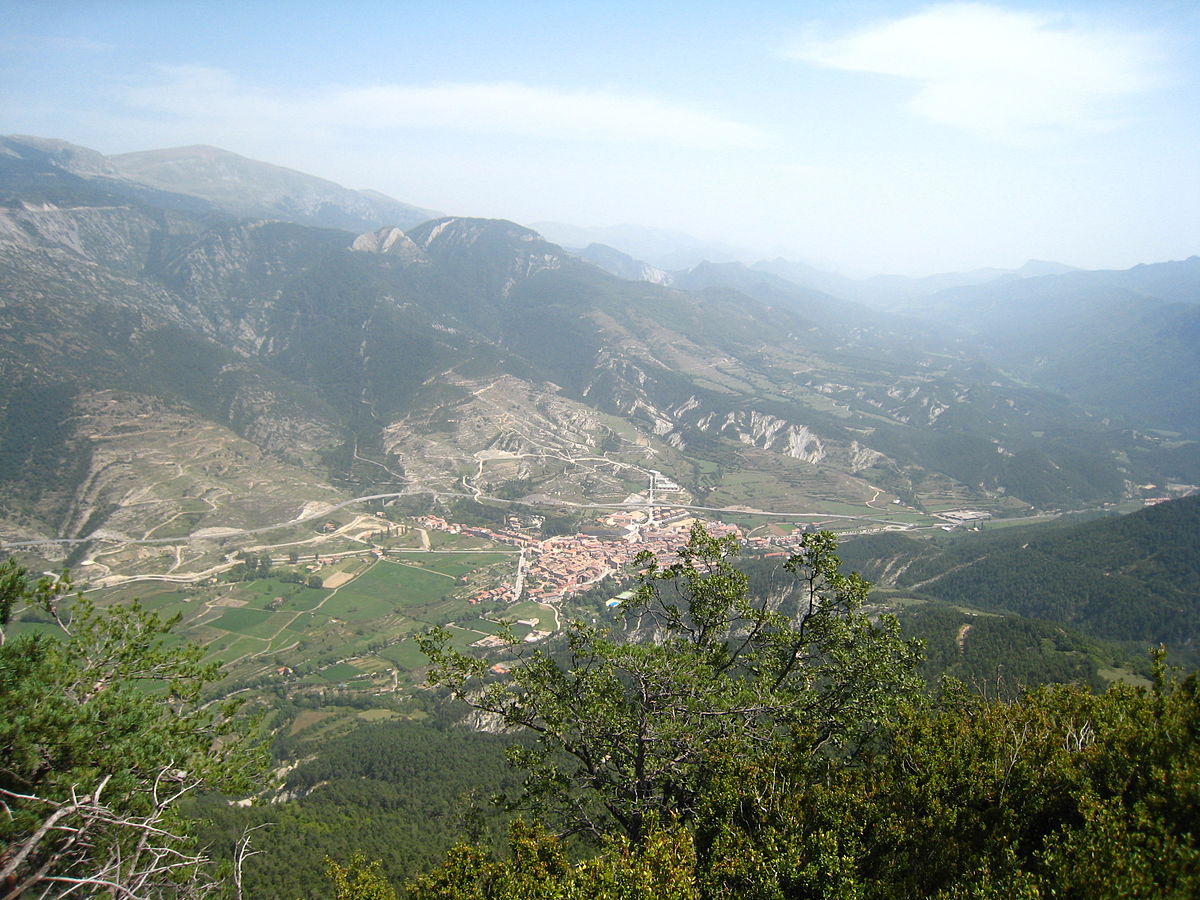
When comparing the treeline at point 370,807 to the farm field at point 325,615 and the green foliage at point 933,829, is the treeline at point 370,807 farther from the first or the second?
the green foliage at point 933,829

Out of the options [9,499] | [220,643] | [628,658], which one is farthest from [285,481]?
[628,658]

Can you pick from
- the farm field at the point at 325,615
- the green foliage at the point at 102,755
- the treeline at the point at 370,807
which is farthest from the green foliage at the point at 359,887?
the farm field at the point at 325,615

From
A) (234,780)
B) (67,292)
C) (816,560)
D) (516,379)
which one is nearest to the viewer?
(234,780)

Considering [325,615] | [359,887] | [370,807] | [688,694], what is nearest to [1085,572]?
[370,807]

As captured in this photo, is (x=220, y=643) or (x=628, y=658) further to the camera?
(x=220, y=643)

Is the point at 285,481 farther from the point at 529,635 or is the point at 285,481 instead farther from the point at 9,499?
the point at 529,635

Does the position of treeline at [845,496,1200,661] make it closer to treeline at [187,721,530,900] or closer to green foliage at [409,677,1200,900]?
treeline at [187,721,530,900]

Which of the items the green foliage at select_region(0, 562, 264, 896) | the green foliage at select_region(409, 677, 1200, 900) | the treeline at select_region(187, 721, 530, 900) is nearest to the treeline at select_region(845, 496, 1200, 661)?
the treeline at select_region(187, 721, 530, 900)
